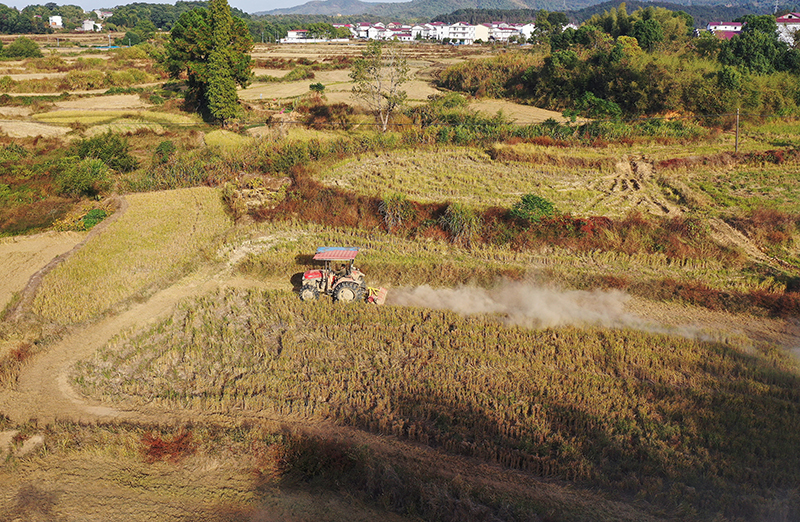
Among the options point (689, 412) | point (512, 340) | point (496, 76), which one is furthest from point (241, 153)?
point (496, 76)

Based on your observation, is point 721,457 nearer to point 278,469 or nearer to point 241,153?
point 278,469

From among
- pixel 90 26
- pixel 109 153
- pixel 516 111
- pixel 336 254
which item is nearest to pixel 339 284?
pixel 336 254

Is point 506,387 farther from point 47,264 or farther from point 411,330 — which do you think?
point 47,264

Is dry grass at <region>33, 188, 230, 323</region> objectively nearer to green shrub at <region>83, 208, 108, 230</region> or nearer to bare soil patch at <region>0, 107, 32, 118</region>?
green shrub at <region>83, 208, 108, 230</region>

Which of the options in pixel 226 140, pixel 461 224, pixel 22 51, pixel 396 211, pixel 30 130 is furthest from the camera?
pixel 22 51

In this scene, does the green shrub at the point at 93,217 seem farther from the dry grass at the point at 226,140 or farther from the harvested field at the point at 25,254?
the dry grass at the point at 226,140

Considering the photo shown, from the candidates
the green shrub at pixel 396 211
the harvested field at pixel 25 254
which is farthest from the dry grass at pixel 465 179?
the harvested field at pixel 25 254
